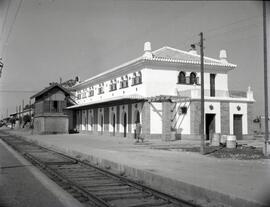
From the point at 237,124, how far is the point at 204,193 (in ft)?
84.1

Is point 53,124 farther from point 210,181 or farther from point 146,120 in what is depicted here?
point 210,181

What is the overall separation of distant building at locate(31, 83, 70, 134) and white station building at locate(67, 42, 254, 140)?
546 inches

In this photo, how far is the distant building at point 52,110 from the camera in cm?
5091

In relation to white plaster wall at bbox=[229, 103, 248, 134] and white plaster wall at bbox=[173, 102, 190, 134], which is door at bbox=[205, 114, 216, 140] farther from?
white plaster wall at bbox=[229, 103, 248, 134]

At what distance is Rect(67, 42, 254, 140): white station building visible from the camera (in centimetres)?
3070

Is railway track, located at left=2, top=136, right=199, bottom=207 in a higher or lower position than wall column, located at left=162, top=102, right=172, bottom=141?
lower

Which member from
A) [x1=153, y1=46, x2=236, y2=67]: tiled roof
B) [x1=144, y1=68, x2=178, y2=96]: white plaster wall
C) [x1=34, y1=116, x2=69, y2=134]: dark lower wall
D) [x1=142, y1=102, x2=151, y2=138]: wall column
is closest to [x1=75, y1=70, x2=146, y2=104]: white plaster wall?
[x1=144, y1=68, x2=178, y2=96]: white plaster wall

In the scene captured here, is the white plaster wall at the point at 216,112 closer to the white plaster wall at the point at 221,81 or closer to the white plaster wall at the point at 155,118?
the white plaster wall at the point at 155,118

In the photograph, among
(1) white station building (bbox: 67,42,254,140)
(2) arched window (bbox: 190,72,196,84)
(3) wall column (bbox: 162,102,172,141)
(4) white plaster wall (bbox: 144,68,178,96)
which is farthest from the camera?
(2) arched window (bbox: 190,72,196,84)

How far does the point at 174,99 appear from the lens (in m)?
31.8

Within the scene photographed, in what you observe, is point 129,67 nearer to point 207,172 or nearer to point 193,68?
point 193,68

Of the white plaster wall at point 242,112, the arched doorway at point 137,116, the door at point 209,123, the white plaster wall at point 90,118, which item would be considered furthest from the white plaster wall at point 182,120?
the white plaster wall at point 90,118

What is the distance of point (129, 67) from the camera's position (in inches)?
1404

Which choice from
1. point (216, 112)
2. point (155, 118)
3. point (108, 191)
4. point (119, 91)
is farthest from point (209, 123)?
point (108, 191)
